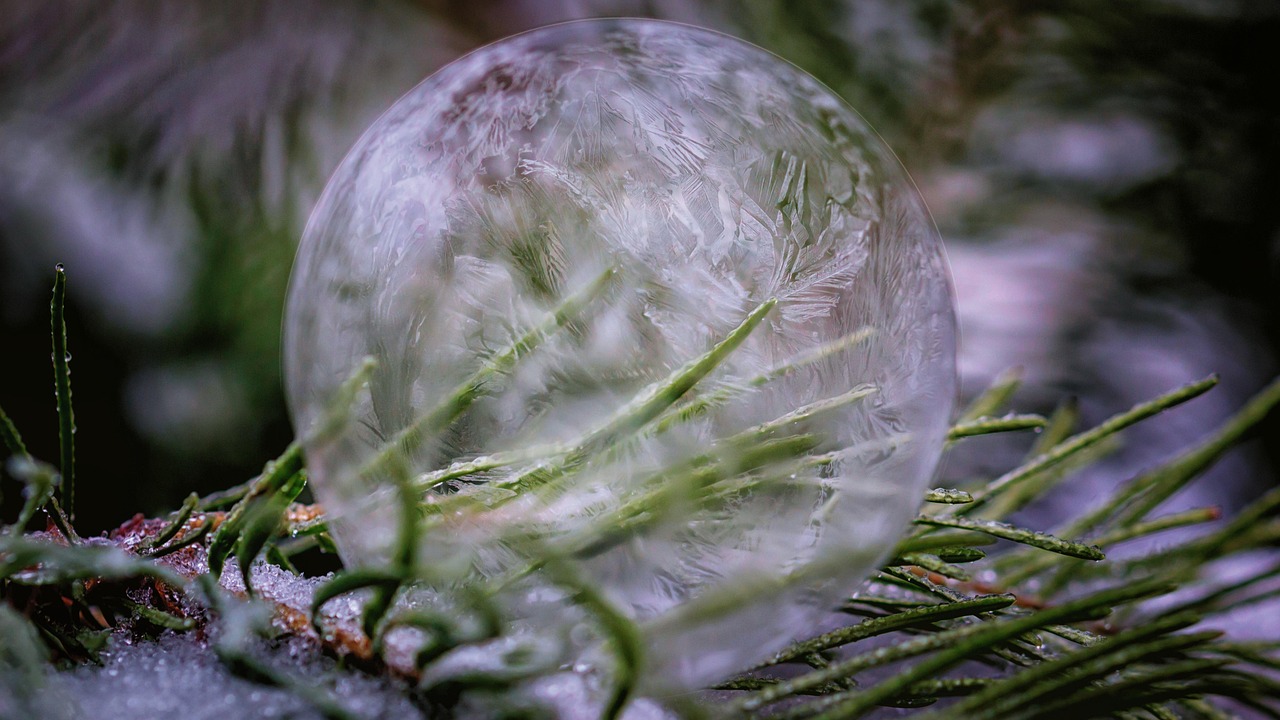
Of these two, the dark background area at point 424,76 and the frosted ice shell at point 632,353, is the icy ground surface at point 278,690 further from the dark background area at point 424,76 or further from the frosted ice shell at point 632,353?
the dark background area at point 424,76

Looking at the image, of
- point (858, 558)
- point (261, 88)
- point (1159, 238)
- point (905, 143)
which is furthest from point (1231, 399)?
point (261, 88)

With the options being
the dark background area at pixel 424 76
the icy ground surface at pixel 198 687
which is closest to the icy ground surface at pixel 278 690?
the icy ground surface at pixel 198 687

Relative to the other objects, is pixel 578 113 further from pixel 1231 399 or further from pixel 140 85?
pixel 1231 399

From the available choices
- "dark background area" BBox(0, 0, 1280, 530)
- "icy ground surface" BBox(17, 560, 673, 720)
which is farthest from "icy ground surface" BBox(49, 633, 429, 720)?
"dark background area" BBox(0, 0, 1280, 530)

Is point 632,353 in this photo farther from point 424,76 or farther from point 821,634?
point 424,76

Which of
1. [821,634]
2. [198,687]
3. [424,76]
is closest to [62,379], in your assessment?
[198,687]

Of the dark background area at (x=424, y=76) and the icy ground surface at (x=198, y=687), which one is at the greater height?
the dark background area at (x=424, y=76)
